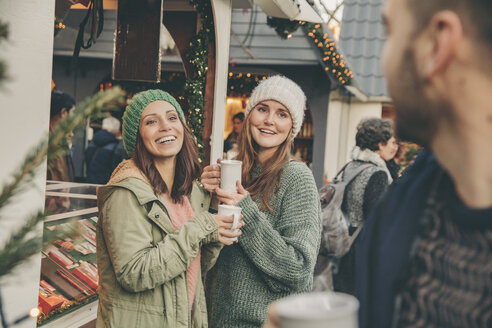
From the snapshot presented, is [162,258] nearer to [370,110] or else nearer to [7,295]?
[7,295]

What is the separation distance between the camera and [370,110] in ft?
42.8

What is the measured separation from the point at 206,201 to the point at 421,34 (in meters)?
1.86

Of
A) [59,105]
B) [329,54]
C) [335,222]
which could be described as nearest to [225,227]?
[335,222]

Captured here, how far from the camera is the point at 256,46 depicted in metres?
10.6

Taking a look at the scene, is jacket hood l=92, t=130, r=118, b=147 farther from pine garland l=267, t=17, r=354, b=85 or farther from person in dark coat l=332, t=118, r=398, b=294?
pine garland l=267, t=17, r=354, b=85

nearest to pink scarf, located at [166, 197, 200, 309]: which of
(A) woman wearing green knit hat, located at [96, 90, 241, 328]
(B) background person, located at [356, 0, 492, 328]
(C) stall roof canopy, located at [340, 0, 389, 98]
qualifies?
(A) woman wearing green knit hat, located at [96, 90, 241, 328]

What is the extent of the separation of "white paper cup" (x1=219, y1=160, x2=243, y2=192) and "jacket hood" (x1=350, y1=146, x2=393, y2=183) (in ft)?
8.61

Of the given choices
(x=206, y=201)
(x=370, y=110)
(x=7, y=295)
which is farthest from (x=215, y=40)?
(x=370, y=110)

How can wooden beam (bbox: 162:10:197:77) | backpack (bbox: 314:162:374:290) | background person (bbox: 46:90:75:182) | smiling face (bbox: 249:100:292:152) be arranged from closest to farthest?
smiling face (bbox: 249:100:292:152), backpack (bbox: 314:162:374:290), background person (bbox: 46:90:75:182), wooden beam (bbox: 162:10:197:77)

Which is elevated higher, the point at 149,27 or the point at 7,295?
the point at 149,27

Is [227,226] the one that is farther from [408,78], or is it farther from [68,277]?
[68,277]

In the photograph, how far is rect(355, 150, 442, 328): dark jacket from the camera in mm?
988

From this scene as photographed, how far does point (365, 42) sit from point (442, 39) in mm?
12365

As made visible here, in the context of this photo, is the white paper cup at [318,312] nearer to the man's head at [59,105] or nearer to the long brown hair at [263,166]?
the long brown hair at [263,166]
